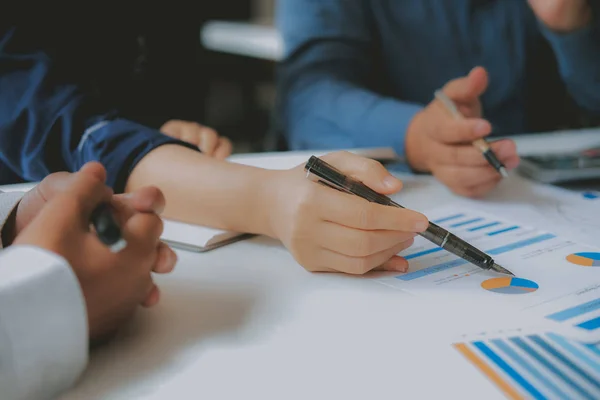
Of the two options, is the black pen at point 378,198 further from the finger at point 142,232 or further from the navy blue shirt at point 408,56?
the navy blue shirt at point 408,56

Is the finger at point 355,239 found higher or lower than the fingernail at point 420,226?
lower

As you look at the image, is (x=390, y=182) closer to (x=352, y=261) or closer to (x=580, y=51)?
(x=352, y=261)

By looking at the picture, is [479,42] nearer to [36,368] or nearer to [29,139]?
[29,139]

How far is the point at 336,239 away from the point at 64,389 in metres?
0.20

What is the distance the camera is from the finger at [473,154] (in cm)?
62

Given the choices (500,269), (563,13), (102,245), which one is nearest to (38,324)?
(102,245)

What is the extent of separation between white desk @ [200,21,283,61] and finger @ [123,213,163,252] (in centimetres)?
126

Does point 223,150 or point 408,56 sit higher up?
point 408,56

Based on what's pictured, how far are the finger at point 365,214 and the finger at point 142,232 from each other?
122 millimetres

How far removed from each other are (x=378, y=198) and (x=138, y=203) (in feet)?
0.56

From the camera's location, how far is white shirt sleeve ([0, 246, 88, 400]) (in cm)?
28

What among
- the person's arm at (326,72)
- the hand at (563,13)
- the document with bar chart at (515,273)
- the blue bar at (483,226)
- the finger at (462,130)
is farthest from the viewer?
the person's arm at (326,72)

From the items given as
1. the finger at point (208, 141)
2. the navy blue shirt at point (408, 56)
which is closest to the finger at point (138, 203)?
the finger at point (208, 141)

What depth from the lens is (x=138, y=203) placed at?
1.16 ft
